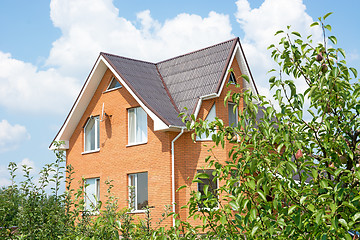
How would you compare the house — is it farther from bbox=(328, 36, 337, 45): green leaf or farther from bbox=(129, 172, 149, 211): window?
bbox=(328, 36, 337, 45): green leaf

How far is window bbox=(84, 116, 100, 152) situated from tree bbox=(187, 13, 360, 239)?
18.6 meters

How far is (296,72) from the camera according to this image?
16.8ft

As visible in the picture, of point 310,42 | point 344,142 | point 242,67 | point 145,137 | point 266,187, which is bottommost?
point 266,187

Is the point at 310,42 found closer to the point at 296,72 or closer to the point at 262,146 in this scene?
the point at 296,72

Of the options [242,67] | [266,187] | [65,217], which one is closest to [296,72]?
[266,187]

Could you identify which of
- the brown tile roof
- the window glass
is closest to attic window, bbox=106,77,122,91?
the window glass

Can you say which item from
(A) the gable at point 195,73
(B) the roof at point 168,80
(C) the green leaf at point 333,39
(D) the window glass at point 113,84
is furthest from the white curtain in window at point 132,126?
(C) the green leaf at point 333,39

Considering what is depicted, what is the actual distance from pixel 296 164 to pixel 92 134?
19951mm

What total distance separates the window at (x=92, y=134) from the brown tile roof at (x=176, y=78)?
347 cm

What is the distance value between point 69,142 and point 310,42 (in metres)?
21.1

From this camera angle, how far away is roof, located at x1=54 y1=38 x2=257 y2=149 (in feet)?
64.4

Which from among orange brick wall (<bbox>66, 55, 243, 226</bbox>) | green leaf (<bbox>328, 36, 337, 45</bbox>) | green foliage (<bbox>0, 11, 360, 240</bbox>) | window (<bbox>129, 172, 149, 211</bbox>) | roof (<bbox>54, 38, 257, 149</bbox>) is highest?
roof (<bbox>54, 38, 257, 149</bbox>)

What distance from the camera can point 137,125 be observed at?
2075cm

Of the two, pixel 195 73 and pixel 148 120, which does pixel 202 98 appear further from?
pixel 148 120
